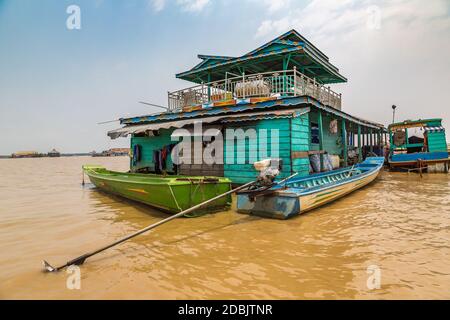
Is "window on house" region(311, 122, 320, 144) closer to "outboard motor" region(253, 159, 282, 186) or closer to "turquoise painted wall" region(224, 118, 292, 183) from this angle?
"turquoise painted wall" region(224, 118, 292, 183)

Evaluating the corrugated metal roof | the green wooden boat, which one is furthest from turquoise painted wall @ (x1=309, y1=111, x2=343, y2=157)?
the green wooden boat

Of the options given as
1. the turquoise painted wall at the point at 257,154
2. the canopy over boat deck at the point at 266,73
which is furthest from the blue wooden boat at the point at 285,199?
the canopy over boat deck at the point at 266,73

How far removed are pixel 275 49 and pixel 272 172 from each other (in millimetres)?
8032

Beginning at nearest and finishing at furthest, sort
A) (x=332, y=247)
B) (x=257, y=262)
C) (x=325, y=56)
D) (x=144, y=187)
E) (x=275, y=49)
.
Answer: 1. (x=257, y=262)
2. (x=332, y=247)
3. (x=144, y=187)
4. (x=275, y=49)
5. (x=325, y=56)

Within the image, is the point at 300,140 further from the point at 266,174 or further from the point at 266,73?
the point at 266,174

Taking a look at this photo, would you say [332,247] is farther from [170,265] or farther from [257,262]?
[170,265]

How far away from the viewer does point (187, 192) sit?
21.0ft

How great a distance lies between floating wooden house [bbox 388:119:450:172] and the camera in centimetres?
1555

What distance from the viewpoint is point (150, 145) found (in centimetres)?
1435

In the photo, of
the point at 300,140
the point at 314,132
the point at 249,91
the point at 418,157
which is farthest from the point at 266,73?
the point at 418,157

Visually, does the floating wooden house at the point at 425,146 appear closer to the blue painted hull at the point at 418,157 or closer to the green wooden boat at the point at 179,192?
the blue painted hull at the point at 418,157

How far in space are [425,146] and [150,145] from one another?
1805cm

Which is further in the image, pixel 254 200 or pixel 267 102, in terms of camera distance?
pixel 267 102
